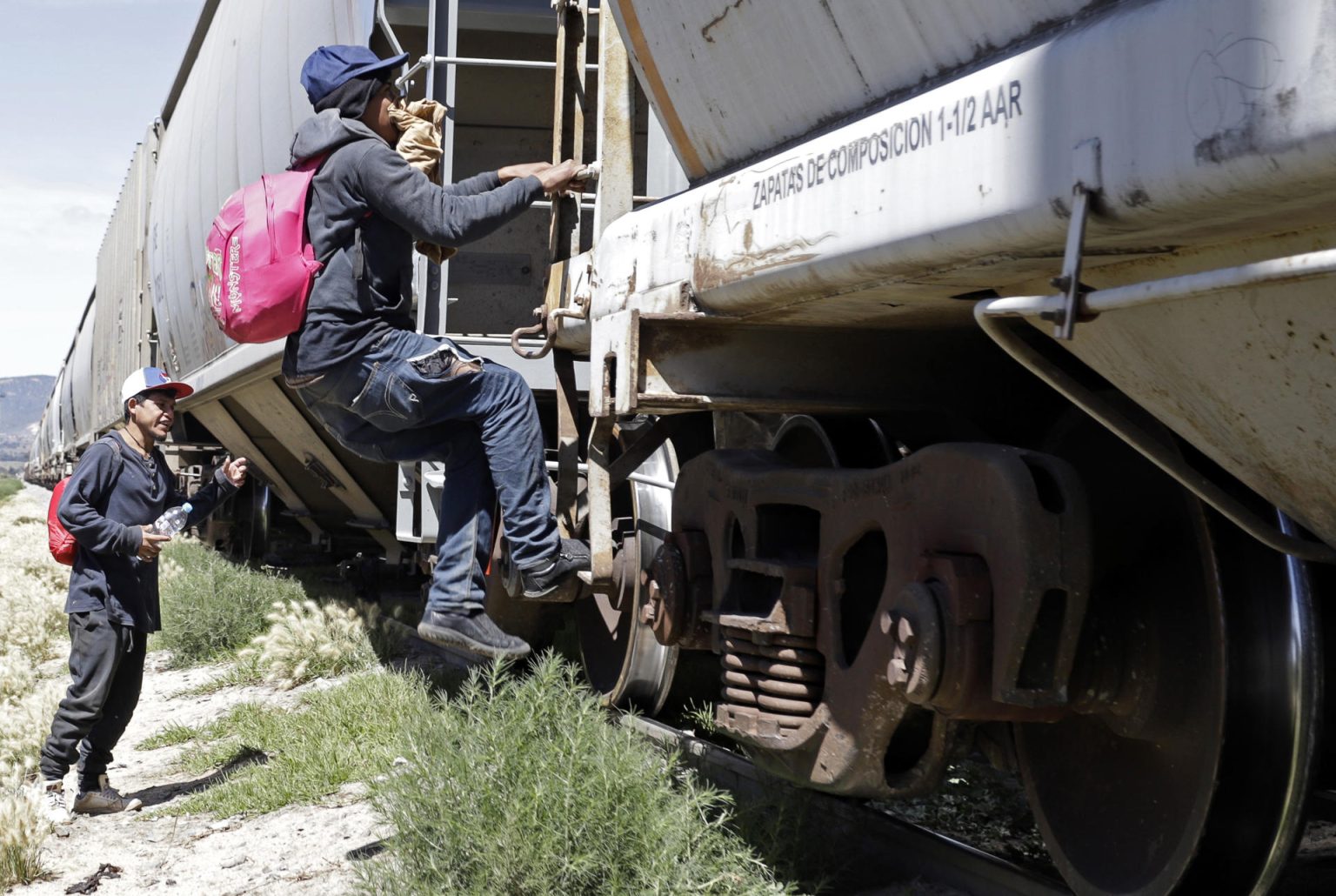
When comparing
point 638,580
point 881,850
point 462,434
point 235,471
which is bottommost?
point 881,850

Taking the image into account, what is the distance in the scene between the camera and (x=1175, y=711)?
293 centimetres

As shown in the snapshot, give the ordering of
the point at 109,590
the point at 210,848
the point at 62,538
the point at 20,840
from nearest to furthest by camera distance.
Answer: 1. the point at 20,840
2. the point at 210,848
3. the point at 109,590
4. the point at 62,538

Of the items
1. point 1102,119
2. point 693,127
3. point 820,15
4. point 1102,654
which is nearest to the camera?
point 1102,119

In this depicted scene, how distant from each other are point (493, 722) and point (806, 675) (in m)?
0.99

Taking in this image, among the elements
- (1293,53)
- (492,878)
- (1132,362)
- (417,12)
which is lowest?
(492,878)


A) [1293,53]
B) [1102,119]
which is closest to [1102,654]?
[1102,119]

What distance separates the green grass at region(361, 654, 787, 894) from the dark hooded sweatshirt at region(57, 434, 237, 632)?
6.98 feet

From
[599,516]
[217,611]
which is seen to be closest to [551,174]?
[599,516]

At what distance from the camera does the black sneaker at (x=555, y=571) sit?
13.0 feet

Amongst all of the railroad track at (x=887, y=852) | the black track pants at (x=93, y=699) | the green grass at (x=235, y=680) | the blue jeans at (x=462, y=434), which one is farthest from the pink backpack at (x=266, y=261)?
the green grass at (x=235, y=680)

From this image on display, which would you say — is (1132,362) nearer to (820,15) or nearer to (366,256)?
(820,15)

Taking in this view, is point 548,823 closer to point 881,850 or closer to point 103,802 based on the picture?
point 881,850

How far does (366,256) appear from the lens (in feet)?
12.7

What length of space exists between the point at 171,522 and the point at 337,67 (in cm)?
249
